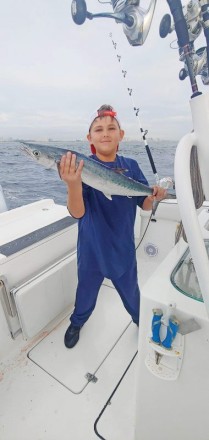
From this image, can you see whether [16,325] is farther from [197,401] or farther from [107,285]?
[197,401]

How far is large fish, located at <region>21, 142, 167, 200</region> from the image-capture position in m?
1.16

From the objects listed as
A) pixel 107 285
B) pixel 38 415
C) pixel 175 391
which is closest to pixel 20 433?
pixel 38 415

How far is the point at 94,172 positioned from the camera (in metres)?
1.24

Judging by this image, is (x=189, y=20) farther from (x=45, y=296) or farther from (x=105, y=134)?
(x=45, y=296)

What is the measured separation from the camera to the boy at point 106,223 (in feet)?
4.67

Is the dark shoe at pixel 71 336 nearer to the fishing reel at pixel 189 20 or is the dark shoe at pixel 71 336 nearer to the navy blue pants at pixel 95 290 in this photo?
the navy blue pants at pixel 95 290

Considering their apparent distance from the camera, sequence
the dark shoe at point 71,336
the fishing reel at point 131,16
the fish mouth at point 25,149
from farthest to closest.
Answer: the dark shoe at point 71,336
the fishing reel at point 131,16
the fish mouth at point 25,149

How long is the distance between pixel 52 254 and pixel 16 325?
2.07ft

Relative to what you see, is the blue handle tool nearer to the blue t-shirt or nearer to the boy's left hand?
the blue t-shirt

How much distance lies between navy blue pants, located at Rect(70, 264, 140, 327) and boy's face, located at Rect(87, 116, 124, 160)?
88 centimetres

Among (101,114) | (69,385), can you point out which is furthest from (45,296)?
(101,114)

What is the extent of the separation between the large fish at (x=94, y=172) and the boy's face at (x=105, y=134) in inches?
8.7

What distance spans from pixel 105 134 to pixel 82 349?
5.46ft

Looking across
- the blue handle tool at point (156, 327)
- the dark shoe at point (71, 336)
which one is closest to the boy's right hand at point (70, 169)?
the blue handle tool at point (156, 327)
